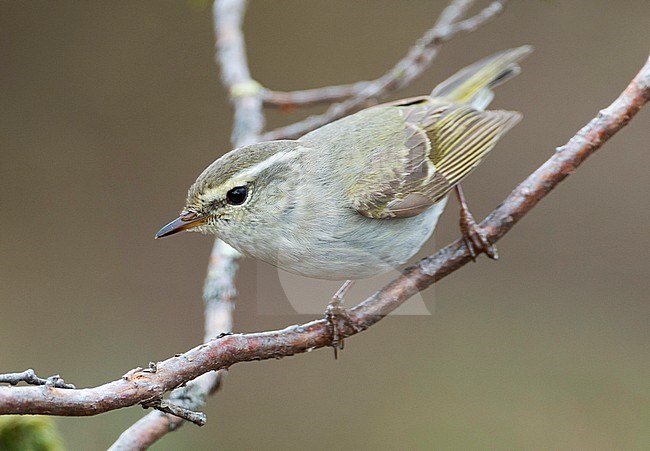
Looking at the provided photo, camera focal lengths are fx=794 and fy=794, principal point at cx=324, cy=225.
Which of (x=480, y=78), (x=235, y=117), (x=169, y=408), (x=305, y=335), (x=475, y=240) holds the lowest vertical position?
(x=169, y=408)

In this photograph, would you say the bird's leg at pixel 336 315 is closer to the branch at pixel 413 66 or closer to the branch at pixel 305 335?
the branch at pixel 305 335

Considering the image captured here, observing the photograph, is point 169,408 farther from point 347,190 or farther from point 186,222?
point 347,190

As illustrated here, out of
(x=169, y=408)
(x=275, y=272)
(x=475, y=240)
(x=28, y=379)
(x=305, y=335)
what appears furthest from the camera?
(x=275, y=272)

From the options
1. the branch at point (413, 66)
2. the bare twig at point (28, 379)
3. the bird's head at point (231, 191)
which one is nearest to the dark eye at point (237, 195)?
the bird's head at point (231, 191)

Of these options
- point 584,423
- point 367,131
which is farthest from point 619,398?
point 367,131

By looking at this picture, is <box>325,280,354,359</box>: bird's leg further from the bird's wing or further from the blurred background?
the blurred background

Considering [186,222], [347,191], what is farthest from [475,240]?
[186,222]
